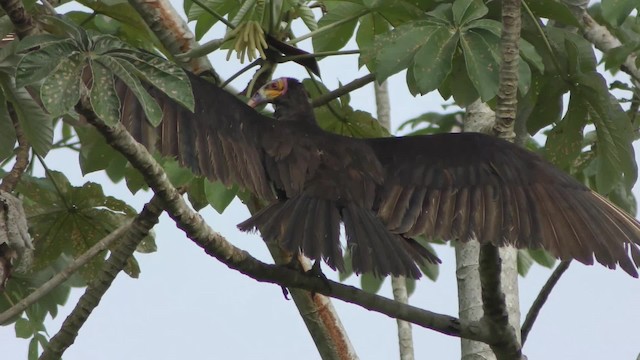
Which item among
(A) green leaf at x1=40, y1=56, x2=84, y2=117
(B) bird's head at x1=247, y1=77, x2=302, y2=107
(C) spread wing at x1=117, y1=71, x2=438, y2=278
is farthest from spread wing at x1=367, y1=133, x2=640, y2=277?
(A) green leaf at x1=40, y1=56, x2=84, y2=117

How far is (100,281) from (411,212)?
119 cm

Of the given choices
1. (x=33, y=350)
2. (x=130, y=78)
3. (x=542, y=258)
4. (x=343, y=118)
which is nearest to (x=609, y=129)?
(x=343, y=118)

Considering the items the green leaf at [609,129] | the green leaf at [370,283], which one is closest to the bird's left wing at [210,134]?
the green leaf at [609,129]

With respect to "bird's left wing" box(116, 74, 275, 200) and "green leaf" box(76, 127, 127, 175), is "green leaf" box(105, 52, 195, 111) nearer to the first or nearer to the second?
"bird's left wing" box(116, 74, 275, 200)

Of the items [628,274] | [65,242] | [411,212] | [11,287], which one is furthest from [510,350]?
[11,287]

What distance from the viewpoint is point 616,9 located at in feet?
12.3

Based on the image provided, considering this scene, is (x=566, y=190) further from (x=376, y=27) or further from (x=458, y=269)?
(x=376, y=27)

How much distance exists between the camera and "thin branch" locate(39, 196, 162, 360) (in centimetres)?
347

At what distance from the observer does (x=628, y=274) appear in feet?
12.1

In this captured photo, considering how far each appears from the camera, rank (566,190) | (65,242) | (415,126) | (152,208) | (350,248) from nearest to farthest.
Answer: (152,208) < (350,248) < (566,190) < (65,242) < (415,126)

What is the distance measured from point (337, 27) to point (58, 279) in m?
1.51

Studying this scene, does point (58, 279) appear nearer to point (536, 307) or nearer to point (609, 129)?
point (536, 307)

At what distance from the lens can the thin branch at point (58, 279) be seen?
349cm

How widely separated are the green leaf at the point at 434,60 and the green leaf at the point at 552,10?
1.77 ft
